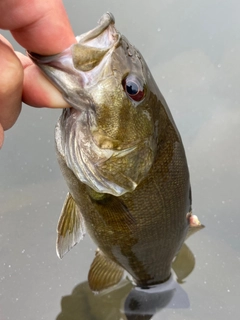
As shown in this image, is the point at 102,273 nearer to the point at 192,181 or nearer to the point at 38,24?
the point at 192,181

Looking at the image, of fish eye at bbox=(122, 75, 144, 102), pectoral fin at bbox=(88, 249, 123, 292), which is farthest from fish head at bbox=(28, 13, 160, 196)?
pectoral fin at bbox=(88, 249, 123, 292)

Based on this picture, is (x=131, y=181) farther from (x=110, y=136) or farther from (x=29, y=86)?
(x=29, y=86)

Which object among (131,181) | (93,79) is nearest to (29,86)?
(93,79)

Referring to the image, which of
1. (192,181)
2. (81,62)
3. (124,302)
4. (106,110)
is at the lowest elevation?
(124,302)

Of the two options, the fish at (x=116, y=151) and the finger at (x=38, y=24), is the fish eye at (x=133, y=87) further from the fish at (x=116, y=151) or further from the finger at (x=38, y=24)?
the finger at (x=38, y=24)

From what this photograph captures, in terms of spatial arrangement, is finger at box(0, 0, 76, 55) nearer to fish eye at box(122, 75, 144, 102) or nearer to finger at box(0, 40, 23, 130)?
finger at box(0, 40, 23, 130)

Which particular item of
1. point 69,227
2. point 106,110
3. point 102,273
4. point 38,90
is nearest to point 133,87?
point 106,110
